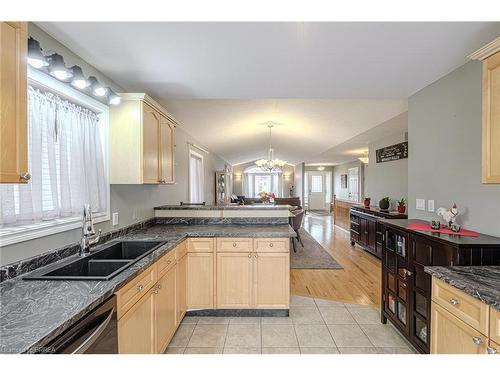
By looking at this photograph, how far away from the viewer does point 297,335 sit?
2312 millimetres

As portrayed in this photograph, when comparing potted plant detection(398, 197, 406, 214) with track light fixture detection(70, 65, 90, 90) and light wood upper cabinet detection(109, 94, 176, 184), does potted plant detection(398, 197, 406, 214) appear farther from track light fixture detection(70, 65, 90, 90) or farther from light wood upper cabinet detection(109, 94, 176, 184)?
track light fixture detection(70, 65, 90, 90)

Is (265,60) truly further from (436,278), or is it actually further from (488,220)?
(488,220)

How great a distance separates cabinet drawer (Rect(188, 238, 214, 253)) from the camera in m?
2.57

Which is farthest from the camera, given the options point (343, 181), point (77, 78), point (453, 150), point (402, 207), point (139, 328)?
point (343, 181)

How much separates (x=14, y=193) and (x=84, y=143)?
2.29ft

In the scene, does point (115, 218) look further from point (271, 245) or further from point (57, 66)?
point (271, 245)

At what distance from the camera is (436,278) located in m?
1.43

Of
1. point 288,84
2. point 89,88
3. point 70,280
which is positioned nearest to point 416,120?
point 288,84

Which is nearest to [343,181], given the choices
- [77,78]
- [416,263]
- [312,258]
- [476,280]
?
[312,258]

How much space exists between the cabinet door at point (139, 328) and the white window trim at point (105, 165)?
28.8 inches

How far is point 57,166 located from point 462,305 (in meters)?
2.55

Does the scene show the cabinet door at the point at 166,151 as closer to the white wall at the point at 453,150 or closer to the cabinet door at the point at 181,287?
the cabinet door at the point at 181,287

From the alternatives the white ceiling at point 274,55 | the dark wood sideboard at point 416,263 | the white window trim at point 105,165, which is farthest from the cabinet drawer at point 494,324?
the white window trim at point 105,165

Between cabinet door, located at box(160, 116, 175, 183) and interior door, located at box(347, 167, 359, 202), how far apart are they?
8.04m
